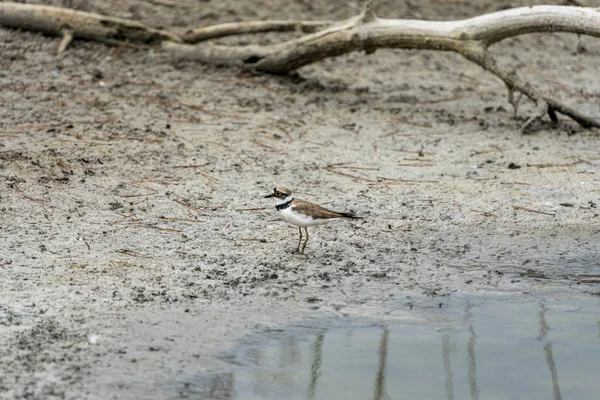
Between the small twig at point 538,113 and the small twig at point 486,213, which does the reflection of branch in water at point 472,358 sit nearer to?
the small twig at point 486,213

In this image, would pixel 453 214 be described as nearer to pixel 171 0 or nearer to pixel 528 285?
pixel 528 285

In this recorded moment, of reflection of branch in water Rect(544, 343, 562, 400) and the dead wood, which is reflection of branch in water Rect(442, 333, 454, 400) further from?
the dead wood

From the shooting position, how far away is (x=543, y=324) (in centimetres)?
553

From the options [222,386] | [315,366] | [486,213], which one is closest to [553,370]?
[315,366]

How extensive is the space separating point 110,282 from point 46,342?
0.85 metres

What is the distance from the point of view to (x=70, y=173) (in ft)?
24.7

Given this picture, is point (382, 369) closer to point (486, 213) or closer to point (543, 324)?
point (543, 324)

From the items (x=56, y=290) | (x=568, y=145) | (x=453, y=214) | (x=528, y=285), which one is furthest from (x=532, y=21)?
(x=56, y=290)

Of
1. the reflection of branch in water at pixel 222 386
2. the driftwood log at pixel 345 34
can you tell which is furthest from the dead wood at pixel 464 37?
the reflection of branch in water at pixel 222 386

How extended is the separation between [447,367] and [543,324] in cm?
87

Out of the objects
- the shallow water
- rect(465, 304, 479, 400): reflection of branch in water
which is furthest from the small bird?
rect(465, 304, 479, 400): reflection of branch in water

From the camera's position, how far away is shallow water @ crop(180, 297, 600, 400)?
4734 millimetres

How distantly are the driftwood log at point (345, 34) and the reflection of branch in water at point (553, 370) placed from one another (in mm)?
4119

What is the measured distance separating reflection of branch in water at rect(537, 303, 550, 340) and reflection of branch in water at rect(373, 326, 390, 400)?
0.93 meters
